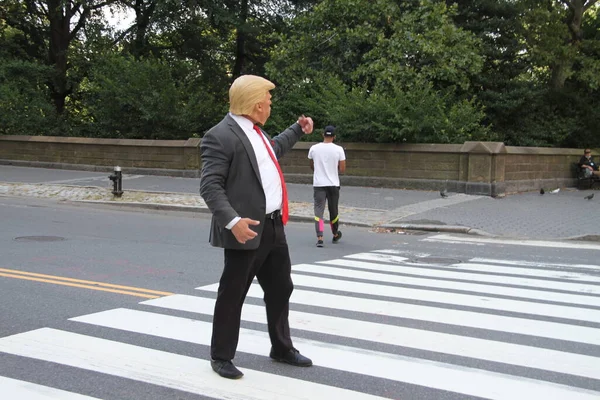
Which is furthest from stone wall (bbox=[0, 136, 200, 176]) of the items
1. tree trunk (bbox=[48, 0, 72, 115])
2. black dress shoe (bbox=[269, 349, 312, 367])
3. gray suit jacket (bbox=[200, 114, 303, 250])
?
gray suit jacket (bbox=[200, 114, 303, 250])

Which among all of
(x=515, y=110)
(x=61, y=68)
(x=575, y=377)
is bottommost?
(x=575, y=377)

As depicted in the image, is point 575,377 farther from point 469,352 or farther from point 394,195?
point 394,195

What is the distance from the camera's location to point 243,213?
421cm

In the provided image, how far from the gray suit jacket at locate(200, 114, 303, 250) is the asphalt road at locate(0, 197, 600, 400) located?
98 cm

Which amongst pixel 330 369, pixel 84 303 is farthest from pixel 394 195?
pixel 330 369

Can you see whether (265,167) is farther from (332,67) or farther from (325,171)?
(332,67)

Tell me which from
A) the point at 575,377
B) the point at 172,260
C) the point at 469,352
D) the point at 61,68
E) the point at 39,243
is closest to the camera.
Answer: the point at 575,377

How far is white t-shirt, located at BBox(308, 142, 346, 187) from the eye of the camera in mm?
10797

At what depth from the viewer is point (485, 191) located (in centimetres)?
1838

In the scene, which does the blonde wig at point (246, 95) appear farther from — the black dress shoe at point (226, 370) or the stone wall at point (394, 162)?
the stone wall at point (394, 162)

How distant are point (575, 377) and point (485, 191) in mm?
14308

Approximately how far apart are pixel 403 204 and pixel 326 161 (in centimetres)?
598

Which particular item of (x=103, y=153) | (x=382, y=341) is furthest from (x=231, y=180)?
(x=103, y=153)

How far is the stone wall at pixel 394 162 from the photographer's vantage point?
18641mm
